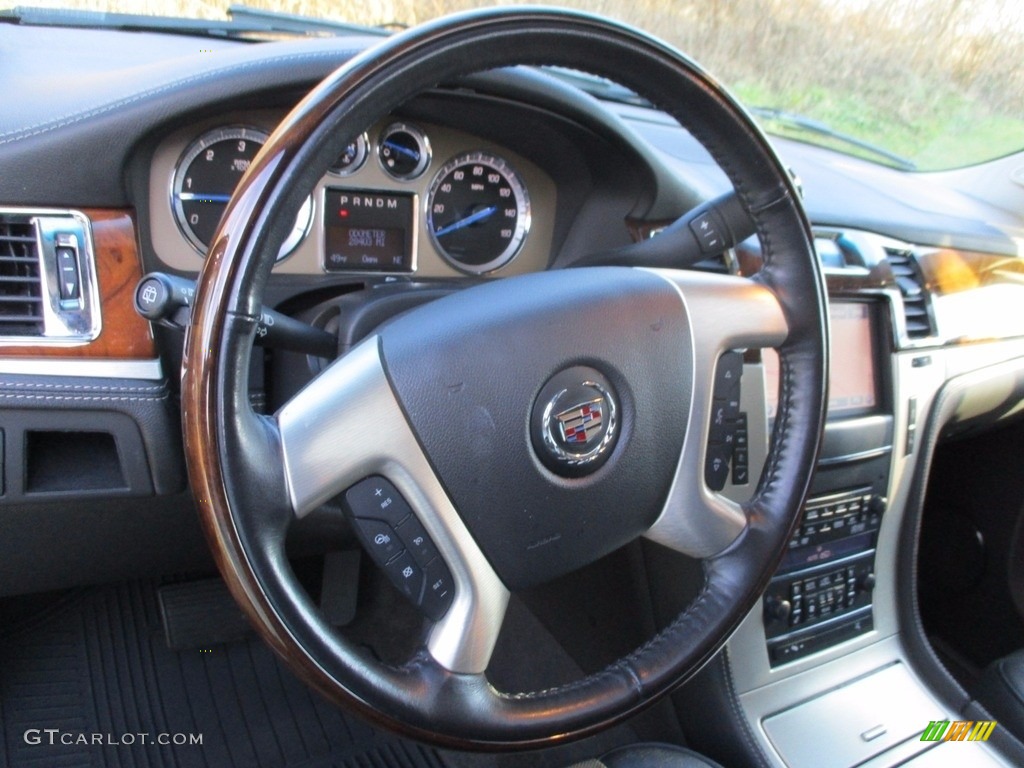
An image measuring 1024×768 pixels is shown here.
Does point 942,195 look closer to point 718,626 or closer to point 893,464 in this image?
point 893,464

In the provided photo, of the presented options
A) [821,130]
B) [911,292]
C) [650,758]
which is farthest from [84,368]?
[821,130]

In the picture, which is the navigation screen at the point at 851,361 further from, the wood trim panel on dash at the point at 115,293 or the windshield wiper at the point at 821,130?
the wood trim panel on dash at the point at 115,293

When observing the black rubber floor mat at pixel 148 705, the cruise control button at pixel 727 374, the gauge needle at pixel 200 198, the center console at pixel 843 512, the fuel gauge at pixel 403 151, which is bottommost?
the black rubber floor mat at pixel 148 705

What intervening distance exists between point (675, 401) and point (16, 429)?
2.64 ft

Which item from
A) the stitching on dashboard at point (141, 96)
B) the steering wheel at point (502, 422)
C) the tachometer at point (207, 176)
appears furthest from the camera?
the tachometer at point (207, 176)

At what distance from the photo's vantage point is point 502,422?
2.85ft

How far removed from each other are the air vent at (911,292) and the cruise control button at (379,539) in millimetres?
1221

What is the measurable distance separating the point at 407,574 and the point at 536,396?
224mm

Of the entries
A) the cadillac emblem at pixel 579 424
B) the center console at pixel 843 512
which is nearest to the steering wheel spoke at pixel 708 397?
the cadillac emblem at pixel 579 424

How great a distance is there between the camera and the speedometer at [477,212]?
1331mm

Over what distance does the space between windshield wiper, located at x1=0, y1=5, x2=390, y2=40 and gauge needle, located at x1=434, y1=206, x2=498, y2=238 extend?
426 mm

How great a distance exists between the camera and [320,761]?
157 centimetres

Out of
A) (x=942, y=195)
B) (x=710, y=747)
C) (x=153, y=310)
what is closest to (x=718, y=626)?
(x=710, y=747)

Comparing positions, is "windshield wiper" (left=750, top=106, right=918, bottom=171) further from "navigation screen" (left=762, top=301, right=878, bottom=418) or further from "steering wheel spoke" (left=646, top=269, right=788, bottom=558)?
"steering wheel spoke" (left=646, top=269, right=788, bottom=558)
